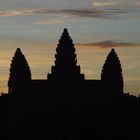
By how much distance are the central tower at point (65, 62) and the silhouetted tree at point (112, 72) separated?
25.8ft

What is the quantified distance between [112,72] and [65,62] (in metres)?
12.5

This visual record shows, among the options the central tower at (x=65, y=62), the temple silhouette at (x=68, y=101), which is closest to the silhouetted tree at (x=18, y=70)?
the temple silhouette at (x=68, y=101)

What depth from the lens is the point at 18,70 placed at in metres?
142

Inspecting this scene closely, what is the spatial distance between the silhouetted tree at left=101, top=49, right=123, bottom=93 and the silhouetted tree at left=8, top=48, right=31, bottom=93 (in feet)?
45.5

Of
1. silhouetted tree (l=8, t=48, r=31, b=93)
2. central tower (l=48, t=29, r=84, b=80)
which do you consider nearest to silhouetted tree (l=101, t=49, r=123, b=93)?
central tower (l=48, t=29, r=84, b=80)

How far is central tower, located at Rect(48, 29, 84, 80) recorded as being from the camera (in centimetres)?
14700

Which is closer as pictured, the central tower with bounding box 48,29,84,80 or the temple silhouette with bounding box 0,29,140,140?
the temple silhouette with bounding box 0,29,140,140

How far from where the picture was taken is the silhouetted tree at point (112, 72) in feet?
465

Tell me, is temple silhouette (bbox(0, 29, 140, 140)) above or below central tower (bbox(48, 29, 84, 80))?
below

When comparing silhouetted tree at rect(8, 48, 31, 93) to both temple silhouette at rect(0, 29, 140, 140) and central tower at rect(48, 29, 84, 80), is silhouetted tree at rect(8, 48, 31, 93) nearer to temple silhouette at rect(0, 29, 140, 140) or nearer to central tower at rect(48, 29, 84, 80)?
temple silhouette at rect(0, 29, 140, 140)

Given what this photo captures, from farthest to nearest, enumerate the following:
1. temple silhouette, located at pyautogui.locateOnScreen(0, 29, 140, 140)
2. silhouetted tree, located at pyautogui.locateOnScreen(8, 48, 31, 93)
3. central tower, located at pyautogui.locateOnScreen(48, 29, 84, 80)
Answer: central tower, located at pyautogui.locateOnScreen(48, 29, 84, 80) → silhouetted tree, located at pyautogui.locateOnScreen(8, 48, 31, 93) → temple silhouette, located at pyautogui.locateOnScreen(0, 29, 140, 140)

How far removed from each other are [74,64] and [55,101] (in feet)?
27.0

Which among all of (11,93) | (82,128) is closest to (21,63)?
(11,93)

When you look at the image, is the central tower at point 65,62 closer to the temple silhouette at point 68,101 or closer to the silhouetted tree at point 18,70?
the temple silhouette at point 68,101
